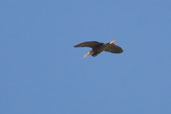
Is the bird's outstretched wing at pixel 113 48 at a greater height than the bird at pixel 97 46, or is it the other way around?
the bird's outstretched wing at pixel 113 48

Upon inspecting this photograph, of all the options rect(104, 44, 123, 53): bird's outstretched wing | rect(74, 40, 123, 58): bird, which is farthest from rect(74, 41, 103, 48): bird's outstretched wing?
rect(104, 44, 123, 53): bird's outstretched wing

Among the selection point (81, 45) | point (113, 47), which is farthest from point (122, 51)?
point (81, 45)

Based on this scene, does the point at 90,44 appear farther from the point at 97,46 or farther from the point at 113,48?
the point at 113,48

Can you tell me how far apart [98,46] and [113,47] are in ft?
4.98

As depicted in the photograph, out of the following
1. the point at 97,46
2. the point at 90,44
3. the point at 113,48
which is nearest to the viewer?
the point at 90,44

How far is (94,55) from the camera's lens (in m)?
32.8

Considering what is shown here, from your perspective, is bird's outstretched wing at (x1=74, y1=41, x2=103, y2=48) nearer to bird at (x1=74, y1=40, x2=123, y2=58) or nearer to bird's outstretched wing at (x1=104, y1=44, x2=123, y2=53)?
bird at (x1=74, y1=40, x2=123, y2=58)

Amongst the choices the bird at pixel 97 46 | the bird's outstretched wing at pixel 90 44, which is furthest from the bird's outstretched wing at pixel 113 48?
the bird's outstretched wing at pixel 90 44

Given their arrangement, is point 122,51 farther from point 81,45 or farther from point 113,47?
point 81,45

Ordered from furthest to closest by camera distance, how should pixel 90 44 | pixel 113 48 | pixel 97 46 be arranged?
pixel 113 48, pixel 97 46, pixel 90 44

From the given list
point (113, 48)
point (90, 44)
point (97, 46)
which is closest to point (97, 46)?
point (97, 46)

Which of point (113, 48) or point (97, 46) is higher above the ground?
point (113, 48)

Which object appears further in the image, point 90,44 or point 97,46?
point 97,46

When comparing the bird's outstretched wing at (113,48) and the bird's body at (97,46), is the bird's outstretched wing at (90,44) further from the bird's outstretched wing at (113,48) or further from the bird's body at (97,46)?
the bird's outstretched wing at (113,48)
